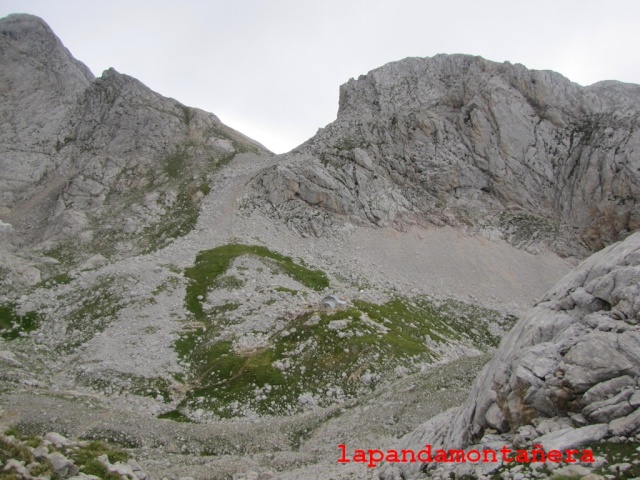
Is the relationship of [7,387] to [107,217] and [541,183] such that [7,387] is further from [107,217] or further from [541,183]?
[541,183]

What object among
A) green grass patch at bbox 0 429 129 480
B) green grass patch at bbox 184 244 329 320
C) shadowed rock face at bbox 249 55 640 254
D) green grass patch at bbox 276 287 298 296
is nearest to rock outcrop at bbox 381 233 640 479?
green grass patch at bbox 0 429 129 480

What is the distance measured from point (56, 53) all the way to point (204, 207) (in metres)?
80.1

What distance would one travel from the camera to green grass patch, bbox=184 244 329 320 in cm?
5834

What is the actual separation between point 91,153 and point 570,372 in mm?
113823

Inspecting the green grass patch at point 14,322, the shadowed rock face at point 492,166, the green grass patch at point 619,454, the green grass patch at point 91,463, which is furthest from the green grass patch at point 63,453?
the shadowed rock face at point 492,166

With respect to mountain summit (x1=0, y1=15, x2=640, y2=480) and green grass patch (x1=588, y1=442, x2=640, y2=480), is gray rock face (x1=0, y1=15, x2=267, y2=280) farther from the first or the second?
green grass patch (x1=588, y1=442, x2=640, y2=480)

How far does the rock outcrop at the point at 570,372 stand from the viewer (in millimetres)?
14891

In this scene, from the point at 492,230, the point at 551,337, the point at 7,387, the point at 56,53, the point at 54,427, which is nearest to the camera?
the point at 551,337

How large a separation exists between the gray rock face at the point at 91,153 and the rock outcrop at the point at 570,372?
65938 millimetres

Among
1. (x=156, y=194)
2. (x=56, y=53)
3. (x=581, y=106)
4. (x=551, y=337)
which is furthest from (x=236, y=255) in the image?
(x=56, y=53)

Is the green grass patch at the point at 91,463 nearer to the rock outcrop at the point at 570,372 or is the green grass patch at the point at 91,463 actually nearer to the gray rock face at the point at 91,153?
the rock outcrop at the point at 570,372

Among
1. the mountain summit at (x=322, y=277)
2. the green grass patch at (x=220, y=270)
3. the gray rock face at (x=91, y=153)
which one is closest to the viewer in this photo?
the mountain summit at (x=322, y=277)

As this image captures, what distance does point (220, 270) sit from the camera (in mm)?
64688

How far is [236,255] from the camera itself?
68438 mm
